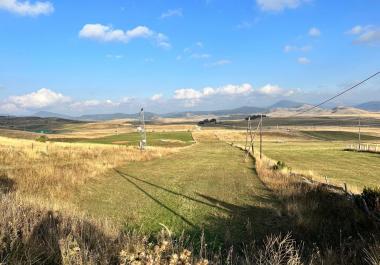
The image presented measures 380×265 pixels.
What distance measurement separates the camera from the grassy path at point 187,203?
13664 mm

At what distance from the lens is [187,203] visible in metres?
17.4

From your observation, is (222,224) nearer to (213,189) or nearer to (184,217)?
(184,217)

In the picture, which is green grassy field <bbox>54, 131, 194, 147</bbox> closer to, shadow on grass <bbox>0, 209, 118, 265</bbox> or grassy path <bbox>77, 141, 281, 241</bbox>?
grassy path <bbox>77, 141, 281, 241</bbox>

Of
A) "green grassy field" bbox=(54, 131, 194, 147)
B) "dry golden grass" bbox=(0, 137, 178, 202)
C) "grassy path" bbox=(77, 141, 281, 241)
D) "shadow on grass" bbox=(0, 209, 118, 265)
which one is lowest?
"green grassy field" bbox=(54, 131, 194, 147)

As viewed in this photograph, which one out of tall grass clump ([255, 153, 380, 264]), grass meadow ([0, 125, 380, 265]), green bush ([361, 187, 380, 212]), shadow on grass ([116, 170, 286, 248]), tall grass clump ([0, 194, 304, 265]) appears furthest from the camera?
green bush ([361, 187, 380, 212])

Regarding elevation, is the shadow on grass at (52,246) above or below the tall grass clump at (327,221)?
above

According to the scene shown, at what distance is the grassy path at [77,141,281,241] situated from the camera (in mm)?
13664

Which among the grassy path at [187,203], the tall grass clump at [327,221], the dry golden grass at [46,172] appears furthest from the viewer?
the dry golden grass at [46,172]

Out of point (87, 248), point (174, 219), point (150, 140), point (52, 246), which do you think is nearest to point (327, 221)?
point (174, 219)

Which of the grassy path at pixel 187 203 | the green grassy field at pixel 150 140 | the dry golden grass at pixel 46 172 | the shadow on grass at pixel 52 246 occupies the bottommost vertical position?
the green grassy field at pixel 150 140

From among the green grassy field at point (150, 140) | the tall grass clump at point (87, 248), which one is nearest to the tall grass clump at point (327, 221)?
the tall grass clump at point (87, 248)

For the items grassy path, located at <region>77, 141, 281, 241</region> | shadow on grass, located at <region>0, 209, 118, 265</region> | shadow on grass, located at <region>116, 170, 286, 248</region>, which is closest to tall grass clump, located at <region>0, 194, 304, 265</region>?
shadow on grass, located at <region>0, 209, 118, 265</region>

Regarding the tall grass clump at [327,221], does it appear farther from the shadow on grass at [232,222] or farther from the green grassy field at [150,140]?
the green grassy field at [150,140]

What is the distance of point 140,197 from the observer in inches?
730
